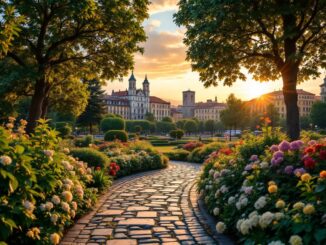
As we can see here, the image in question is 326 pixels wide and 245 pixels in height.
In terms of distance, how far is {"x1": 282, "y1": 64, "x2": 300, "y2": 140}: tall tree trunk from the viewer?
12852 mm

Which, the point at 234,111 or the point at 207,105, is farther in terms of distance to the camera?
the point at 207,105

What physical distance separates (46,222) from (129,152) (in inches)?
463

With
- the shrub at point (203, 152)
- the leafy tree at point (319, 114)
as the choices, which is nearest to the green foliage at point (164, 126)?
the leafy tree at point (319, 114)

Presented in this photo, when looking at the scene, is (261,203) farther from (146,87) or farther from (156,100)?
(156,100)

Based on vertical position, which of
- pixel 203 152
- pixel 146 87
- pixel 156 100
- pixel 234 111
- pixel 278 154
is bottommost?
pixel 203 152

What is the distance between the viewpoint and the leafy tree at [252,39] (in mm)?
11422

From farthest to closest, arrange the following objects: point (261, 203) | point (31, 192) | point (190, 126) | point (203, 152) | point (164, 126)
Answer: point (190, 126)
point (164, 126)
point (203, 152)
point (261, 203)
point (31, 192)

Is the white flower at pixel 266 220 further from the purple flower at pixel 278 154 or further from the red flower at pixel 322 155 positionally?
the purple flower at pixel 278 154

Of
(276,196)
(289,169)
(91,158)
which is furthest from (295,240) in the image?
(91,158)

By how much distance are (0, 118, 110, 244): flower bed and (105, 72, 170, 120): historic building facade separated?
428 ft

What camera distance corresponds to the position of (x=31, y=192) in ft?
14.3

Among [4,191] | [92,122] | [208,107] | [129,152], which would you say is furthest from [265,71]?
[208,107]

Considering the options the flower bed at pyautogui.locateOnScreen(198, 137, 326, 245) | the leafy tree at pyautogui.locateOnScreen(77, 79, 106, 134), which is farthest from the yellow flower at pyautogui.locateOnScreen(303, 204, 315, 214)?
the leafy tree at pyautogui.locateOnScreen(77, 79, 106, 134)

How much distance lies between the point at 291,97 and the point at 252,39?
2.71 metres
